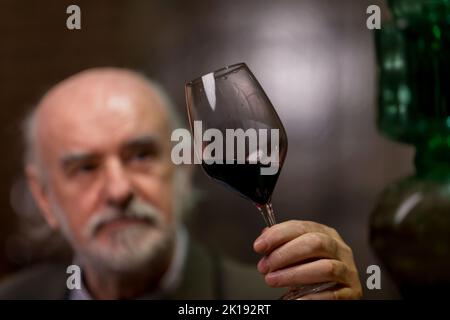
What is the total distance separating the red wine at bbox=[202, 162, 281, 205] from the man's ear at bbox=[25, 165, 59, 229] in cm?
64

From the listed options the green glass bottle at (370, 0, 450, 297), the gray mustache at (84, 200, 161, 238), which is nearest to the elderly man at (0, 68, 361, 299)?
the gray mustache at (84, 200, 161, 238)

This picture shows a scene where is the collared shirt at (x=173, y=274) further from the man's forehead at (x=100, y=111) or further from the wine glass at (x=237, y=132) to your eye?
the wine glass at (x=237, y=132)

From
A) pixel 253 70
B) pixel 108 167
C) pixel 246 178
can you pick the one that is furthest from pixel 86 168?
pixel 246 178

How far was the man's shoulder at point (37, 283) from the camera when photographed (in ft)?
3.56

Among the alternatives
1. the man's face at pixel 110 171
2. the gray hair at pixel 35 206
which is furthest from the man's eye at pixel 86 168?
the gray hair at pixel 35 206

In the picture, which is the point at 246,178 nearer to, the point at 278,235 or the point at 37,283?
the point at 278,235

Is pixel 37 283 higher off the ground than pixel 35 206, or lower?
lower

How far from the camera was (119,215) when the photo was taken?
107cm

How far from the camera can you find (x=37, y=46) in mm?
1201

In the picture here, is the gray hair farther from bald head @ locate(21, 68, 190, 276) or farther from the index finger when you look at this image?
the index finger

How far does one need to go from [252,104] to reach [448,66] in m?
0.42

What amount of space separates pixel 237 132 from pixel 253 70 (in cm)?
48
